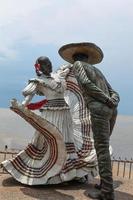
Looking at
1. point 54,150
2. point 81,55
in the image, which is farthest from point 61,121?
point 81,55

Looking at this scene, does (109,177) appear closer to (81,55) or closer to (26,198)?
(26,198)

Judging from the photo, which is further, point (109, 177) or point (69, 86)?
point (69, 86)

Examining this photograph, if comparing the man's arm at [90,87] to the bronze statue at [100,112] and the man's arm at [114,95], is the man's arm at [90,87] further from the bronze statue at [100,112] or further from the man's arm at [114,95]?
the man's arm at [114,95]

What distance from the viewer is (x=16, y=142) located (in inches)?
832

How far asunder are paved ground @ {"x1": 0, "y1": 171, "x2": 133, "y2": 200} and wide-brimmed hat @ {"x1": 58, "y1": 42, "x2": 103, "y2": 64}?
1990 millimetres

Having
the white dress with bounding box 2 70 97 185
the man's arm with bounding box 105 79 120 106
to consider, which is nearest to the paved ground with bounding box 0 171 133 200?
the white dress with bounding box 2 70 97 185

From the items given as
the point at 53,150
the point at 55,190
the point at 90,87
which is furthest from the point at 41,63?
the point at 55,190

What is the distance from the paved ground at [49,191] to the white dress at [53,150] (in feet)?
0.45

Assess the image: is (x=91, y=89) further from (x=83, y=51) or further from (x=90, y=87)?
(x=83, y=51)

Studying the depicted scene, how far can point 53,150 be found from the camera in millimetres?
9211

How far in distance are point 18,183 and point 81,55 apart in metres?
2.24

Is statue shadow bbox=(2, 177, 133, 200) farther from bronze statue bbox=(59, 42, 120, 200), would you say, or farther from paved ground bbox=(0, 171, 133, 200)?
bronze statue bbox=(59, 42, 120, 200)

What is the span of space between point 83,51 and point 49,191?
2.19 meters

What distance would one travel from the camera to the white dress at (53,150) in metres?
9.16
